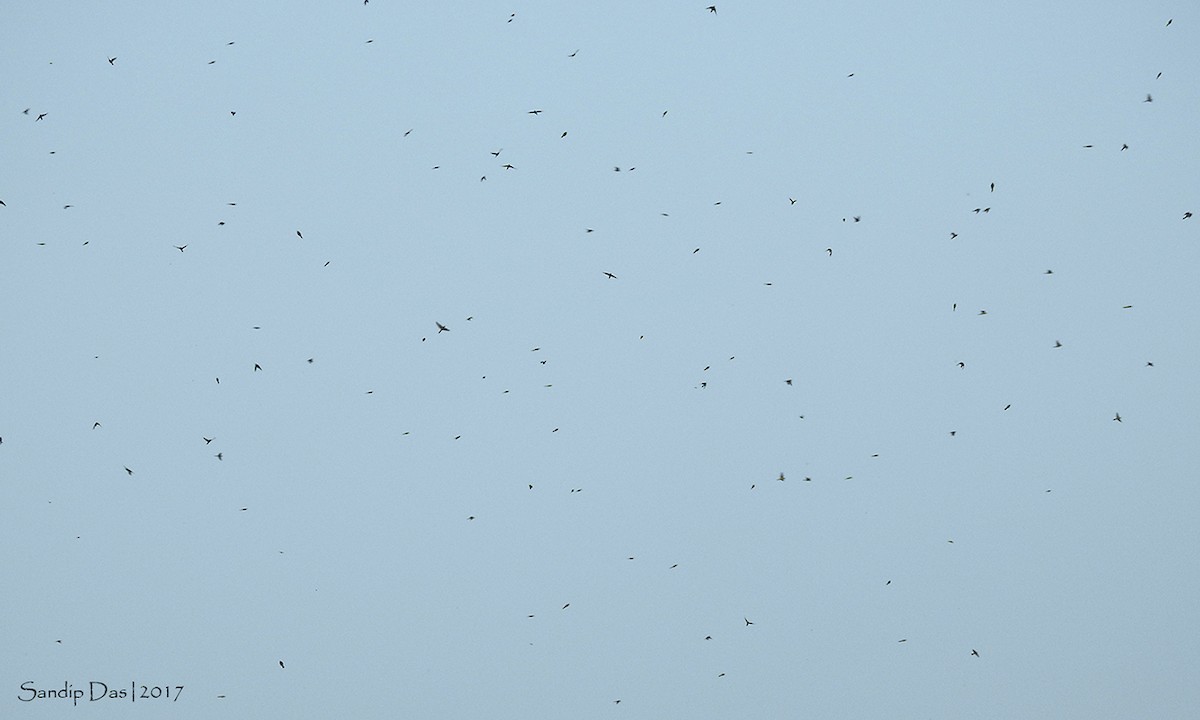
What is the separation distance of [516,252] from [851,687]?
124cm

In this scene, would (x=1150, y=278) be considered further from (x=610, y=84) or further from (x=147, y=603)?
(x=147, y=603)

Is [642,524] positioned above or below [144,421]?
below

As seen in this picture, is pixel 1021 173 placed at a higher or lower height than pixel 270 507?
higher

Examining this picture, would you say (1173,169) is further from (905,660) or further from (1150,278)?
(905,660)

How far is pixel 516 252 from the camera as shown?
5.55 ft

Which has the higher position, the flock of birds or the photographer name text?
the flock of birds

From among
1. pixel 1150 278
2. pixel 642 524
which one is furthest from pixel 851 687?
pixel 1150 278

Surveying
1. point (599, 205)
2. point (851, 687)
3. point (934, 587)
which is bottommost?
point (851, 687)

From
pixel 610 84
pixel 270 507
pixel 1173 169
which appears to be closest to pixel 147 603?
pixel 270 507

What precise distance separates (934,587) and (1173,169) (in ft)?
3.65

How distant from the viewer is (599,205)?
1.70 m

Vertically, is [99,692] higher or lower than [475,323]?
lower

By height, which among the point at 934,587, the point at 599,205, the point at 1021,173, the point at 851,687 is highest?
the point at 1021,173

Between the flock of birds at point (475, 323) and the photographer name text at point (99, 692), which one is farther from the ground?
the flock of birds at point (475, 323)
